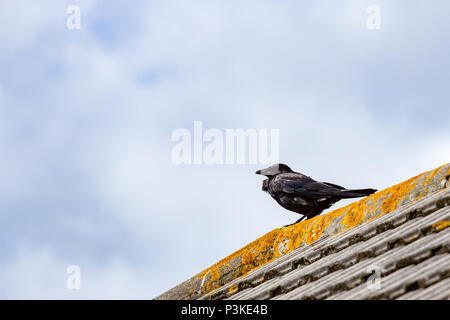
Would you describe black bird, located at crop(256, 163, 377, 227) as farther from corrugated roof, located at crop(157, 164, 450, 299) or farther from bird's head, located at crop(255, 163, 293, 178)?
corrugated roof, located at crop(157, 164, 450, 299)

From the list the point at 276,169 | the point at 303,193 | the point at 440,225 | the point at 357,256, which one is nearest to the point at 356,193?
the point at 303,193

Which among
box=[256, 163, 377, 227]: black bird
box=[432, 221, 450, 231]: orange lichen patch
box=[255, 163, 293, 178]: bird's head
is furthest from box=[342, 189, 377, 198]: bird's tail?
box=[432, 221, 450, 231]: orange lichen patch

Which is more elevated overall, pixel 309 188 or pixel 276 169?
pixel 276 169

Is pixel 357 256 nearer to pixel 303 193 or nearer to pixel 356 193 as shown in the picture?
pixel 356 193

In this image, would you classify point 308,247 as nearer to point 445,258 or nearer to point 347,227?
point 347,227

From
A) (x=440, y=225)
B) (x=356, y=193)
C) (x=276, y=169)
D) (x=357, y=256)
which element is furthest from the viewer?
(x=276, y=169)

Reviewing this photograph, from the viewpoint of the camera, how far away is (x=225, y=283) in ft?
12.0

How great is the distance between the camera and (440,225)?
237 centimetres

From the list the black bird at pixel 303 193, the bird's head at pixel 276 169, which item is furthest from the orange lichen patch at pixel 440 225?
the bird's head at pixel 276 169

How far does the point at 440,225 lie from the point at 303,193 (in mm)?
2351

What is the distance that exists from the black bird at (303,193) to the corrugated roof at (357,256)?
0.78 metres

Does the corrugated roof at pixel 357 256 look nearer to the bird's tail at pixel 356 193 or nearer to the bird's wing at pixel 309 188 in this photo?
the bird's tail at pixel 356 193

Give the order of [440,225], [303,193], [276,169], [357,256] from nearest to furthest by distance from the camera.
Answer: [440,225], [357,256], [303,193], [276,169]

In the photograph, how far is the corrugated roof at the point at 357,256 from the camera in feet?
6.52
